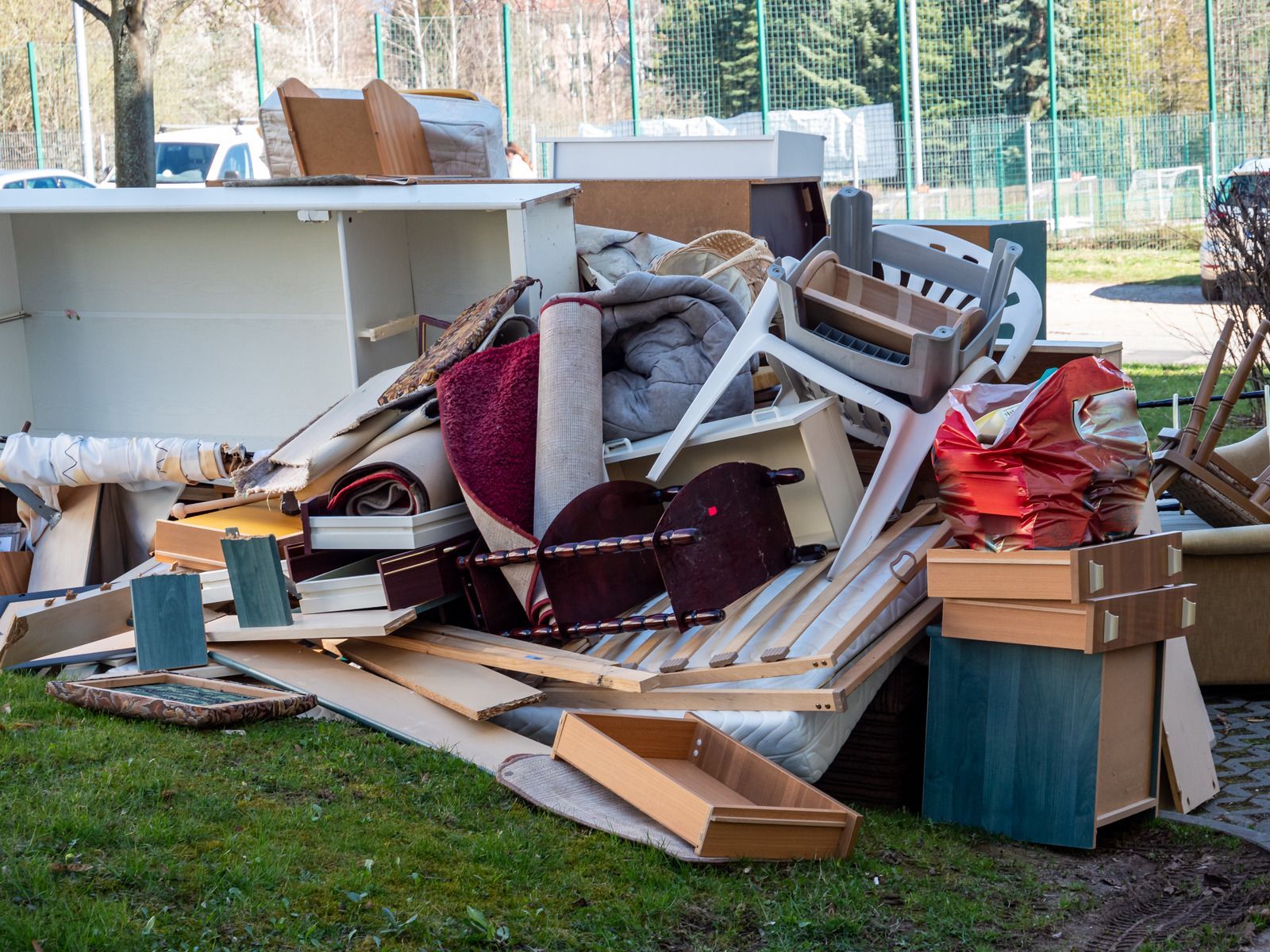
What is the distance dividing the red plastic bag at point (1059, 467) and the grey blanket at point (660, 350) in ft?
4.11

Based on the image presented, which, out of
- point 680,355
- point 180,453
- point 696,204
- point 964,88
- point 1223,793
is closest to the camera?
point 1223,793

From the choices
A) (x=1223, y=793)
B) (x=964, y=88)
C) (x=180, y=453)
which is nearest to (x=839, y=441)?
(x=1223, y=793)

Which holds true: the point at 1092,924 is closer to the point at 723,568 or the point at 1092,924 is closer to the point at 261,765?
the point at 723,568

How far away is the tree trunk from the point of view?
365 inches

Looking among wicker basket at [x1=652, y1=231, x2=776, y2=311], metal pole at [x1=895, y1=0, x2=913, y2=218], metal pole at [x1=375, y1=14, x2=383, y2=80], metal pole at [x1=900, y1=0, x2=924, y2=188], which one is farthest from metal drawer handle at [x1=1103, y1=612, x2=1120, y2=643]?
metal pole at [x1=375, y1=14, x2=383, y2=80]

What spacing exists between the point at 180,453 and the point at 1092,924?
3929mm

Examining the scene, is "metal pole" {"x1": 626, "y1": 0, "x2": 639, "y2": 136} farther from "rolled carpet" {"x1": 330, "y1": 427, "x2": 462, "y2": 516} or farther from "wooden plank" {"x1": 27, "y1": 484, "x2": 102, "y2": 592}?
"rolled carpet" {"x1": 330, "y1": 427, "x2": 462, "y2": 516}

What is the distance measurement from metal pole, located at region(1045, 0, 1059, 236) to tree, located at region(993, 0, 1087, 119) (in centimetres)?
124

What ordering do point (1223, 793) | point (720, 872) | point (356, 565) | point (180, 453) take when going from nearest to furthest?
point (720, 872), point (1223, 793), point (356, 565), point (180, 453)

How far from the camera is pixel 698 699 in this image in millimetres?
3830

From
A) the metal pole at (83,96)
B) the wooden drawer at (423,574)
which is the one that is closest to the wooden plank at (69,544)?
the wooden drawer at (423,574)

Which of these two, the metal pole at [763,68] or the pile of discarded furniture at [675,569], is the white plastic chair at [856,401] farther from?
the metal pole at [763,68]

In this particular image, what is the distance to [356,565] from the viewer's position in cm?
448

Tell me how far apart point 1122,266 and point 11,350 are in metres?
15.3
